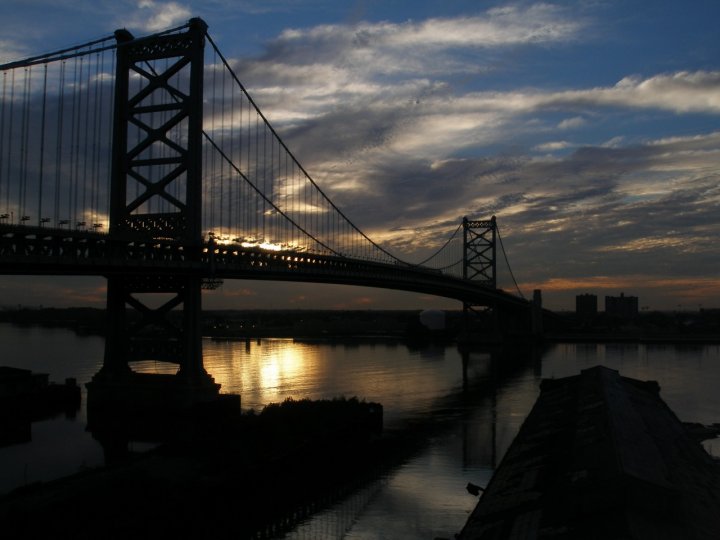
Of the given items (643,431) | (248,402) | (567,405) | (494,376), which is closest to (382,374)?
(494,376)

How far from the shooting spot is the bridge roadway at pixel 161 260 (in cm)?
2144

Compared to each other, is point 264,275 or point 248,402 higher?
point 264,275

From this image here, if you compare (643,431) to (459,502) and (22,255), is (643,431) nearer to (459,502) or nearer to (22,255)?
(459,502)

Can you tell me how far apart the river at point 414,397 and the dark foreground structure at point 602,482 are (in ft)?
5.58

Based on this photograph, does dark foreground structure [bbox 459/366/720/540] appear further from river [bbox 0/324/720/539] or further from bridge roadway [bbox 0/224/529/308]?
bridge roadway [bbox 0/224/529/308]

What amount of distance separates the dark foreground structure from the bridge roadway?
14078 millimetres

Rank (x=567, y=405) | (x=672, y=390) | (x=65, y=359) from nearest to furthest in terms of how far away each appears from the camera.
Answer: (x=567, y=405) → (x=672, y=390) → (x=65, y=359)

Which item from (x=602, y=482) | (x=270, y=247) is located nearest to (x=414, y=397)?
(x=270, y=247)

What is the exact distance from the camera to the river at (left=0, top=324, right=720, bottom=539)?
714 inches

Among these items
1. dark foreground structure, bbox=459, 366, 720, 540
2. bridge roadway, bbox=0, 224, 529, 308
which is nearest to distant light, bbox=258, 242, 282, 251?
bridge roadway, bbox=0, 224, 529, 308

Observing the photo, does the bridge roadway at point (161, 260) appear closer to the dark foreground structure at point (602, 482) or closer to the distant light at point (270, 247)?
the distant light at point (270, 247)

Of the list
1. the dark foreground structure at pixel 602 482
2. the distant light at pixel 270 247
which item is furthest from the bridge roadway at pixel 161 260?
the dark foreground structure at pixel 602 482

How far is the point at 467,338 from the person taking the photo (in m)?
87.9

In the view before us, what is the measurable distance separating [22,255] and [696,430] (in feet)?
77.6
